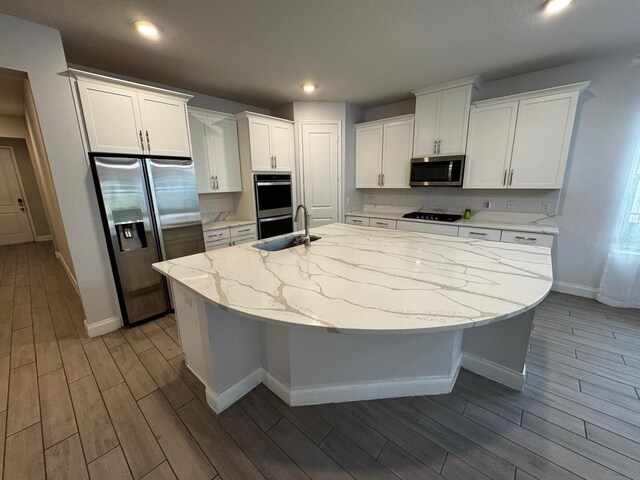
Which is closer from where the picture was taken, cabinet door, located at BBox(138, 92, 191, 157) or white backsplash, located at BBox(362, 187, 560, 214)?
cabinet door, located at BBox(138, 92, 191, 157)

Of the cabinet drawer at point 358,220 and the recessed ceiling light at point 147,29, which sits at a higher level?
the recessed ceiling light at point 147,29

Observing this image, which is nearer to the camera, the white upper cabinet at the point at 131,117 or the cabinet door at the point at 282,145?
the white upper cabinet at the point at 131,117

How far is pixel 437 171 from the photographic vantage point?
3469 millimetres

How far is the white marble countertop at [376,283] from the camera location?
3.24 ft

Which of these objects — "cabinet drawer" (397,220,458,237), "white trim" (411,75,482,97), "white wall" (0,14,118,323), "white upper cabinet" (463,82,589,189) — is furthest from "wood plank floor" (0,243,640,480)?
"white trim" (411,75,482,97)

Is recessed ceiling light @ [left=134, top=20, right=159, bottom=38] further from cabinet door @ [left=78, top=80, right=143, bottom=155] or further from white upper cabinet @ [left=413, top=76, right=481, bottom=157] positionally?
white upper cabinet @ [left=413, top=76, right=481, bottom=157]

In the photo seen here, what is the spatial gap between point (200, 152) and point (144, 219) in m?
1.20

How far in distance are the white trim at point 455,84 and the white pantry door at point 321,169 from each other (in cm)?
124

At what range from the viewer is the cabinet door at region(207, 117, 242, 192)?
11.0 feet

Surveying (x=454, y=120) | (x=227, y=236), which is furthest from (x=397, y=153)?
(x=227, y=236)

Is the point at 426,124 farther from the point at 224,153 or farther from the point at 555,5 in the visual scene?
the point at 224,153

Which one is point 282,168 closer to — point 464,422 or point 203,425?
point 203,425

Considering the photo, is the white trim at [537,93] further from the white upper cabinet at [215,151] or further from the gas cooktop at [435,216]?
the white upper cabinet at [215,151]

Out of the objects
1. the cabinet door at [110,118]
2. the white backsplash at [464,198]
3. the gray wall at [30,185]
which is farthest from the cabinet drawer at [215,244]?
the gray wall at [30,185]
